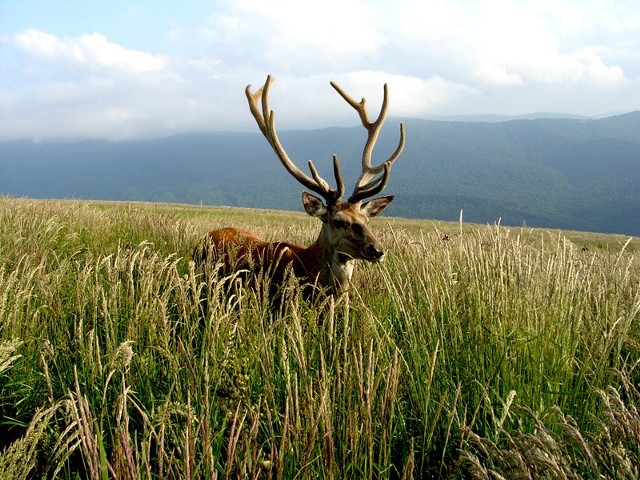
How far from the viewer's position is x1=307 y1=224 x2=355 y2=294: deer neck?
5.22 meters

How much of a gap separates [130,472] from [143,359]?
47.4 inches

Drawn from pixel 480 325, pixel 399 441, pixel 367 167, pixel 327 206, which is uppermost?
pixel 367 167

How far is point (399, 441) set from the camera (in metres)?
2.32

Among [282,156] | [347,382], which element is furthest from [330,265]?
[347,382]

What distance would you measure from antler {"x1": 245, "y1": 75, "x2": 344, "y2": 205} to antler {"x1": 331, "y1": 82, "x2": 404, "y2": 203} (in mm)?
230

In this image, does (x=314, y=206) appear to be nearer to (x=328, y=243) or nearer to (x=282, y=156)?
(x=328, y=243)

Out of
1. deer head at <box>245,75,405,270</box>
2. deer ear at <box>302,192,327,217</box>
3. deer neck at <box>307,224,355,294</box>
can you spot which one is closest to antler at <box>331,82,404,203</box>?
deer head at <box>245,75,405,270</box>

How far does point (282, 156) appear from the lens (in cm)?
639

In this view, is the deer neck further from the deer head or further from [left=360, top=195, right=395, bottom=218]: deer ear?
[left=360, top=195, right=395, bottom=218]: deer ear

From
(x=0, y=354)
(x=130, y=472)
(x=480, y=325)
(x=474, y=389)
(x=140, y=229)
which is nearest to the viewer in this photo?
(x=130, y=472)

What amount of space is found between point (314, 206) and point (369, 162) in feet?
4.30

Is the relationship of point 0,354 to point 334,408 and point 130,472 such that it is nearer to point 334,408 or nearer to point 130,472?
point 130,472

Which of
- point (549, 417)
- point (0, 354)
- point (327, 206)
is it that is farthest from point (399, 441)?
point (327, 206)

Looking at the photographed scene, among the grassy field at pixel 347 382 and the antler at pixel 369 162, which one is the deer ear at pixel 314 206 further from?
the grassy field at pixel 347 382
